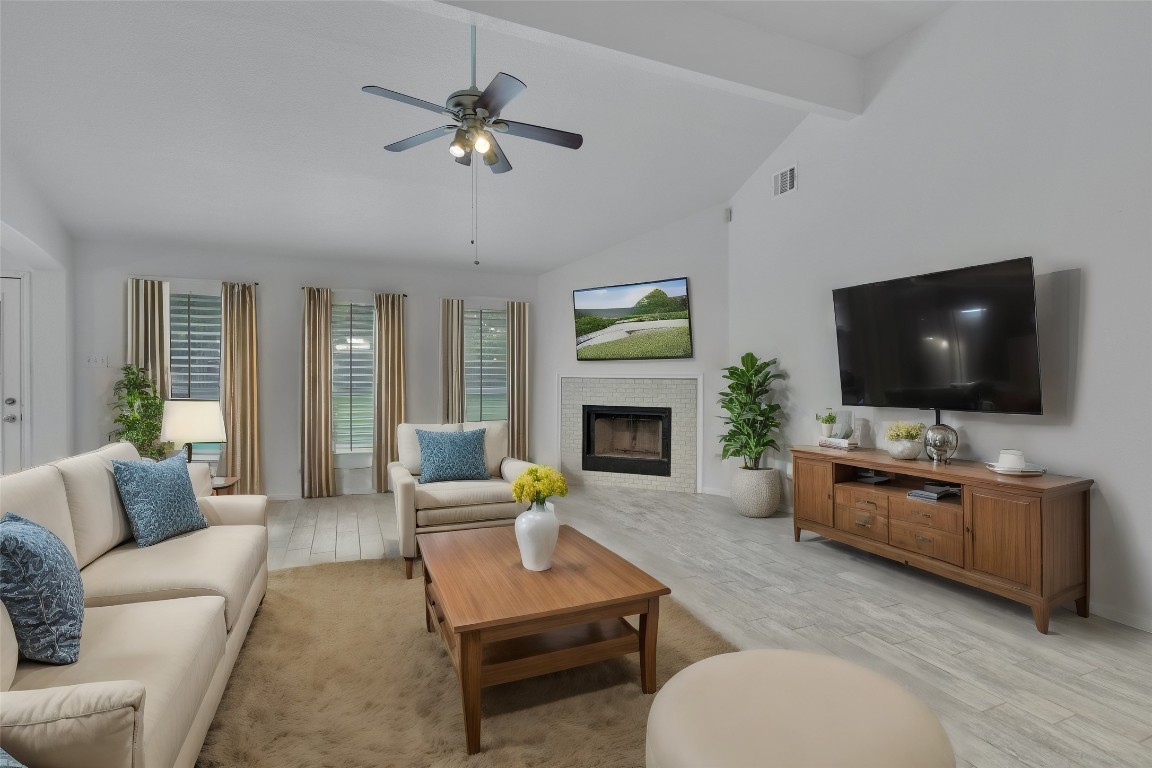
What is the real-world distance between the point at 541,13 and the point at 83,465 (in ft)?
9.72

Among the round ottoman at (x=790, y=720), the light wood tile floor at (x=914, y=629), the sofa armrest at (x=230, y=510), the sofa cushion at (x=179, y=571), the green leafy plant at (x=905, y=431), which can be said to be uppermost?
the green leafy plant at (x=905, y=431)

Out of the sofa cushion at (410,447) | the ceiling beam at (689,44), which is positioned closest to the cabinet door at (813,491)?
the ceiling beam at (689,44)

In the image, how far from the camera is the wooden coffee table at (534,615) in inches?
75.9

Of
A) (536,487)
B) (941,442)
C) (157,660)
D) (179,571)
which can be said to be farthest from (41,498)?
(941,442)

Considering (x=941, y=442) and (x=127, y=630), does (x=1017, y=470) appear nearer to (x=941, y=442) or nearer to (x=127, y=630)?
(x=941, y=442)

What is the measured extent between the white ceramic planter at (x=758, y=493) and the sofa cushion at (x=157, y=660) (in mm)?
4003

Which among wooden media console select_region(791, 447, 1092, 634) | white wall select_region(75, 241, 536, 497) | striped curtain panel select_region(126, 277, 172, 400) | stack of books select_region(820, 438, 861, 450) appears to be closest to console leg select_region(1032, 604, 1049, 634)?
→ wooden media console select_region(791, 447, 1092, 634)

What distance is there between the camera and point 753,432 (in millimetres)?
5031

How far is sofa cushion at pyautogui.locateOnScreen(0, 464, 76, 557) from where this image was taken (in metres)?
1.92

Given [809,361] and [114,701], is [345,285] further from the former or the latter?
[114,701]

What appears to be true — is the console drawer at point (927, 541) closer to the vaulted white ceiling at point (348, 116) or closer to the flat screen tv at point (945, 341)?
the flat screen tv at point (945, 341)

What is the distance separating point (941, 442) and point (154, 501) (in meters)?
4.27

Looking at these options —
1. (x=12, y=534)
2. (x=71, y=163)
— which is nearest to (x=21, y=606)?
(x=12, y=534)

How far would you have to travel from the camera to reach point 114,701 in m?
1.19
